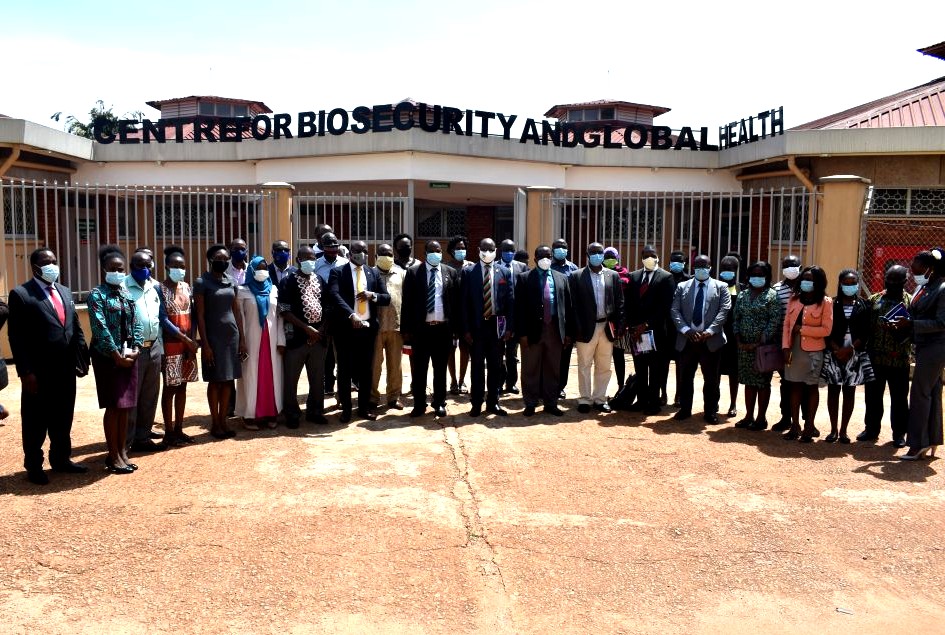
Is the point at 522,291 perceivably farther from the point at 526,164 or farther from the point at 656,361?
the point at 526,164

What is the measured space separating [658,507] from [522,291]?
308 centimetres

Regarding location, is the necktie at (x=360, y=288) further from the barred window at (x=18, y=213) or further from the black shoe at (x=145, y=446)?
the barred window at (x=18, y=213)

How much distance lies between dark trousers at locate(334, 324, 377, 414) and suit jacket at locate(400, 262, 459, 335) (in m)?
0.36

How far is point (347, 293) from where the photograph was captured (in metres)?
7.54

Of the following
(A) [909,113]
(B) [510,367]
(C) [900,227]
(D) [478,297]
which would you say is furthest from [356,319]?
(A) [909,113]

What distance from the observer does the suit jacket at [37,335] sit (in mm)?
5465

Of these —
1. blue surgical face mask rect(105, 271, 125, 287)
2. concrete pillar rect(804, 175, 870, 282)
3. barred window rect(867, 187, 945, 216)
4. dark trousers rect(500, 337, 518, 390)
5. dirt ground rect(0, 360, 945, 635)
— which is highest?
barred window rect(867, 187, 945, 216)

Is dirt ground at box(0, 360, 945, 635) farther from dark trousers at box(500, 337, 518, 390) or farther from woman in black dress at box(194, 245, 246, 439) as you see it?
dark trousers at box(500, 337, 518, 390)

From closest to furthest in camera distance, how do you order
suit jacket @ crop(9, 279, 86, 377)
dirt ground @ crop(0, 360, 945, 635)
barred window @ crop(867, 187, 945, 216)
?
dirt ground @ crop(0, 360, 945, 635) < suit jacket @ crop(9, 279, 86, 377) < barred window @ crop(867, 187, 945, 216)

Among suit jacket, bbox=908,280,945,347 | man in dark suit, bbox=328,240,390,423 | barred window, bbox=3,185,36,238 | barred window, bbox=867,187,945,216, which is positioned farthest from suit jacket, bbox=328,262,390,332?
barred window, bbox=867,187,945,216

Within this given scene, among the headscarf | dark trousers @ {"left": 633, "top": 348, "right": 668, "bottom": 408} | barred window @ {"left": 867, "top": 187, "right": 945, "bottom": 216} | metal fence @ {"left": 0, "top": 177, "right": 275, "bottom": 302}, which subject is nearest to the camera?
the headscarf

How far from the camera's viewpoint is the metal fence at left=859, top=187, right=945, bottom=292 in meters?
12.4

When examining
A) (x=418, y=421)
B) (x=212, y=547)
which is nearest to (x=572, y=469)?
(x=418, y=421)

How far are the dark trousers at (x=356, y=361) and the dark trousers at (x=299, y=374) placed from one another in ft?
0.64
